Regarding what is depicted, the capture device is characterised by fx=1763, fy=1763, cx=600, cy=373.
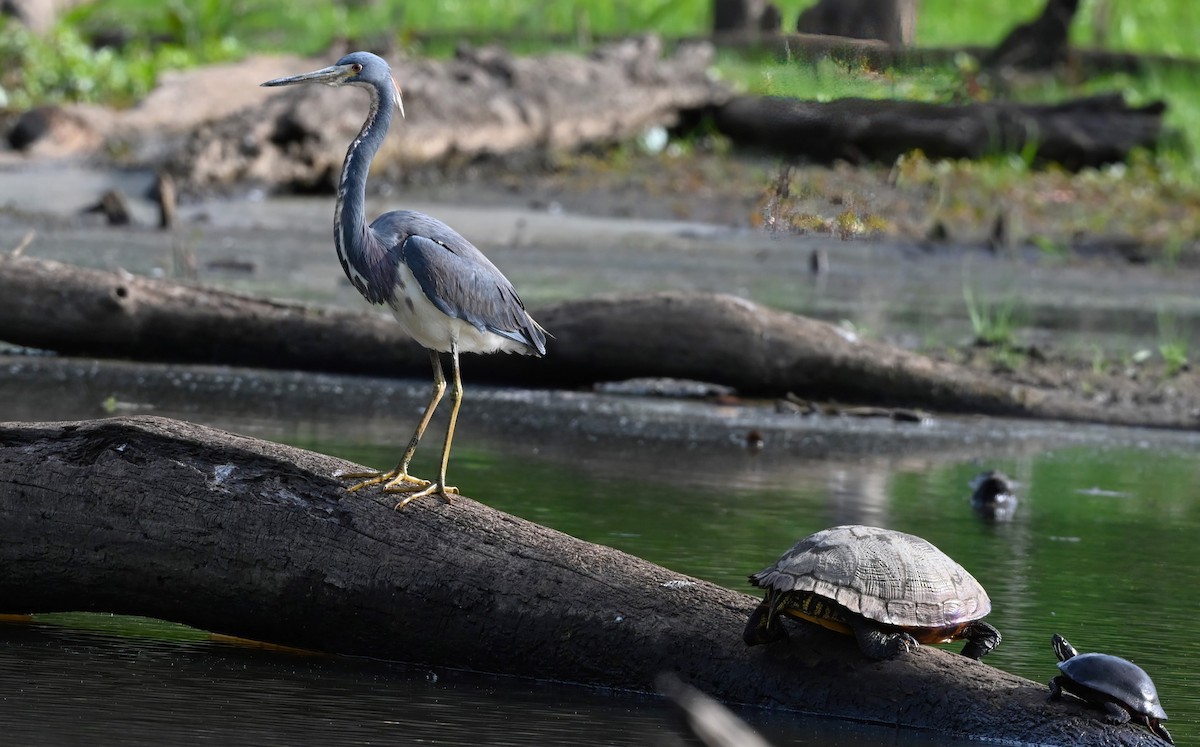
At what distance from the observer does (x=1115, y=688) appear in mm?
4773

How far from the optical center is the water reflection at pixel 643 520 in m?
4.99

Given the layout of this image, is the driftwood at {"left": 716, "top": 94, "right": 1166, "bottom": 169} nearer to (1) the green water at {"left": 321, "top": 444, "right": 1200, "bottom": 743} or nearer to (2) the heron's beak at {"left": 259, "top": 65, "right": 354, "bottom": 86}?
(1) the green water at {"left": 321, "top": 444, "right": 1200, "bottom": 743}

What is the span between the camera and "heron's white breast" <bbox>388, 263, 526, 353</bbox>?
228 inches

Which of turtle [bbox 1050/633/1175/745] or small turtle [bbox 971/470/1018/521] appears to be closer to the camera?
turtle [bbox 1050/633/1175/745]

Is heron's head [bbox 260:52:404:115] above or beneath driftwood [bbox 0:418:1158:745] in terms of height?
above

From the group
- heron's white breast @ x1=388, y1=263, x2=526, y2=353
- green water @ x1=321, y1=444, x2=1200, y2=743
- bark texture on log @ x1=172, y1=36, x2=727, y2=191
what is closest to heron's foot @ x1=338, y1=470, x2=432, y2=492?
heron's white breast @ x1=388, y1=263, x2=526, y2=353

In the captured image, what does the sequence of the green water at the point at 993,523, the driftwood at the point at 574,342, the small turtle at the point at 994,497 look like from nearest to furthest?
the green water at the point at 993,523 < the small turtle at the point at 994,497 < the driftwood at the point at 574,342

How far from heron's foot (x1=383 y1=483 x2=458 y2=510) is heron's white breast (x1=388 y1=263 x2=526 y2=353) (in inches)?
21.2

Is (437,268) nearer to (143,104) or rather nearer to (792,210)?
(792,210)

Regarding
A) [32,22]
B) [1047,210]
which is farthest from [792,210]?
[32,22]

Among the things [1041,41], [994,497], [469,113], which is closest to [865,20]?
[994,497]

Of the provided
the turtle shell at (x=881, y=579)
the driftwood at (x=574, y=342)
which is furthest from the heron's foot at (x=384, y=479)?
the driftwood at (x=574, y=342)

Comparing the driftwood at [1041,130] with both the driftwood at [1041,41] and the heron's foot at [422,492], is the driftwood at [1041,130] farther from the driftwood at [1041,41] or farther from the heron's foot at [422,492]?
the heron's foot at [422,492]

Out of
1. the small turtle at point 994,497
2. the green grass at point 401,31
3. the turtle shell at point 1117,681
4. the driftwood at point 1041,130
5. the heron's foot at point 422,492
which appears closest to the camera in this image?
the turtle shell at point 1117,681
